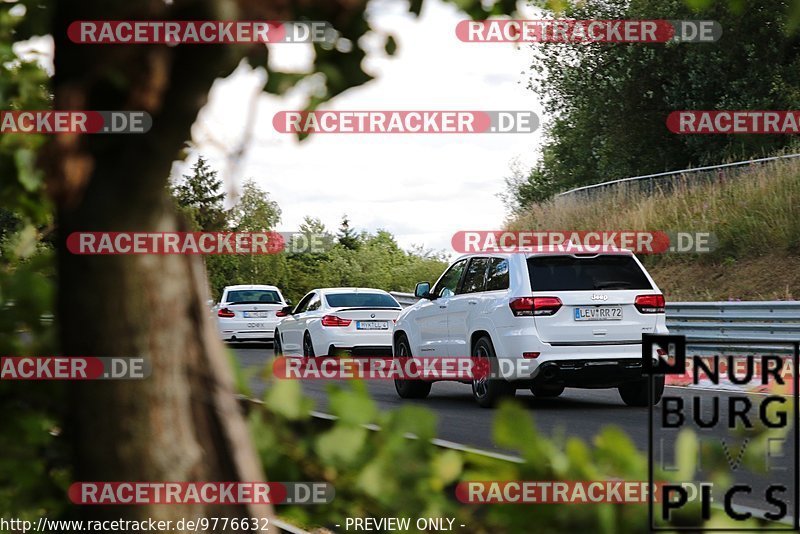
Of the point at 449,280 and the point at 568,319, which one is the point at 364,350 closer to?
the point at 449,280

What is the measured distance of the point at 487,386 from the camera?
14000 millimetres

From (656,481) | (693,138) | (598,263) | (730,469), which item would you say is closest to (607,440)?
(656,481)

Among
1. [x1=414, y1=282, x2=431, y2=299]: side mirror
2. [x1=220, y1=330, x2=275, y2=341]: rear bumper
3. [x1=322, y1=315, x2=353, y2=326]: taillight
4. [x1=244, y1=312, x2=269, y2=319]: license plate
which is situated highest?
[x1=414, y1=282, x2=431, y2=299]: side mirror

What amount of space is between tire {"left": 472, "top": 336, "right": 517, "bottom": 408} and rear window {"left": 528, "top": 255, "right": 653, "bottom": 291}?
3.29 ft

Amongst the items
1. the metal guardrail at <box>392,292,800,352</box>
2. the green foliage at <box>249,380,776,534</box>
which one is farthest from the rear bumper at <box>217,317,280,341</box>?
the green foliage at <box>249,380,776,534</box>

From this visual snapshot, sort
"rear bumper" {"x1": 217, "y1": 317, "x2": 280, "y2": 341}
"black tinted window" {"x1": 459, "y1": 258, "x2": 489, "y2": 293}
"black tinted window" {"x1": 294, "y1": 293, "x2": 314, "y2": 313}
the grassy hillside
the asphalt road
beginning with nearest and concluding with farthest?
the asphalt road
"black tinted window" {"x1": 459, "y1": 258, "x2": 489, "y2": 293}
"black tinted window" {"x1": 294, "y1": 293, "x2": 314, "y2": 313}
the grassy hillside
"rear bumper" {"x1": 217, "y1": 317, "x2": 280, "y2": 341}

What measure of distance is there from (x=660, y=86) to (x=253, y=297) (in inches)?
748

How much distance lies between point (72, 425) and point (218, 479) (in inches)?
14.4

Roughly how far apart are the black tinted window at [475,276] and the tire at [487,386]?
0.74 metres

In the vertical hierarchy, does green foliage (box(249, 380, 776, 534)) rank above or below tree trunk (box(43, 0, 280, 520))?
below

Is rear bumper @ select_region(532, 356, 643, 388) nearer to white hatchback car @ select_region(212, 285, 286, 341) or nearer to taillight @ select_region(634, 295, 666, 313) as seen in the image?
taillight @ select_region(634, 295, 666, 313)

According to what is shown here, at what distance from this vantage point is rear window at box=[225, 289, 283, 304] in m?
32.2

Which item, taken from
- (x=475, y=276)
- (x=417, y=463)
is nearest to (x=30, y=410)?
(x=417, y=463)

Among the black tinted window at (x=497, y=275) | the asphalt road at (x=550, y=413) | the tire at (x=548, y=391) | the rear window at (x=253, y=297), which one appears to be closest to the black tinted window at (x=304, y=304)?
the asphalt road at (x=550, y=413)
